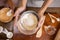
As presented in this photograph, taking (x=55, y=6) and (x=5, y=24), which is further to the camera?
(x=55, y=6)

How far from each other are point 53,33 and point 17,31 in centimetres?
28

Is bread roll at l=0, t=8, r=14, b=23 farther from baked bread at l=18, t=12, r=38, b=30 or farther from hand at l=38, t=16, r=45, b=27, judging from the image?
hand at l=38, t=16, r=45, b=27

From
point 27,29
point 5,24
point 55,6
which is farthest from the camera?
point 55,6

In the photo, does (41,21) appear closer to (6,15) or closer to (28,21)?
(28,21)

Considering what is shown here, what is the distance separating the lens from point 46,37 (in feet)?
4.37

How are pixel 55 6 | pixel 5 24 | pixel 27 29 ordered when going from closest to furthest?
pixel 27 29 → pixel 5 24 → pixel 55 6

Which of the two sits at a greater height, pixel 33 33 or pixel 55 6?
pixel 55 6

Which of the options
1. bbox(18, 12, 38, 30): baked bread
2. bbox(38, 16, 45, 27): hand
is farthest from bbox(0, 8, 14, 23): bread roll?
bbox(38, 16, 45, 27): hand

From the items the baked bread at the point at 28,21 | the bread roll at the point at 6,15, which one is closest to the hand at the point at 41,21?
the baked bread at the point at 28,21

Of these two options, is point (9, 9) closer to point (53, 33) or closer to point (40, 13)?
point (40, 13)

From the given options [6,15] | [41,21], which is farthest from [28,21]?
[6,15]

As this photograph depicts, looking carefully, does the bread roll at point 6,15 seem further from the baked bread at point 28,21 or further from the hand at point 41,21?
the hand at point 41,21

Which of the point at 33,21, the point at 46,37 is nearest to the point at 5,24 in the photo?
the point at 33,21

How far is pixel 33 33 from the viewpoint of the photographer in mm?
1311
